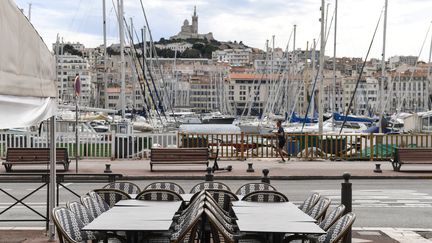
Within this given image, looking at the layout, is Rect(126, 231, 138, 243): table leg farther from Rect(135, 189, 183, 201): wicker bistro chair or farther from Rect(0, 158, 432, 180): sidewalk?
Rect(0, 158, 432, 180): sidewalk

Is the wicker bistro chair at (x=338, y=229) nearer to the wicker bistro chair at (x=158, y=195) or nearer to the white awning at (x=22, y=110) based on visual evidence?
the wicker bistro chair at (x=158, y=195)

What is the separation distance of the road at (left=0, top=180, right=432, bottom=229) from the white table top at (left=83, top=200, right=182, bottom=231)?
501cm

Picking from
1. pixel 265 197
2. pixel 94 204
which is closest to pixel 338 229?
pixel 265 197

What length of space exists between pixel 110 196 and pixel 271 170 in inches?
595

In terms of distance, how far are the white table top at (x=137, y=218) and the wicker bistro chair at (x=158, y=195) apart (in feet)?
1.37

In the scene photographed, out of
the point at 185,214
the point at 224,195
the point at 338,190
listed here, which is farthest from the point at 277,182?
the point at 185,214

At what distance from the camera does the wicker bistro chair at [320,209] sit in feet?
30.5

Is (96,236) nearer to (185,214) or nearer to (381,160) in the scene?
(185,214)

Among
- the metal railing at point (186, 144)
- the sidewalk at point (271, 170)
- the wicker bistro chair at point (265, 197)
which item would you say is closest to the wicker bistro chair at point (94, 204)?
the wicker bistro chair at point (265, 197)

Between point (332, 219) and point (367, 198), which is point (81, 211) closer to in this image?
point (332, 219)

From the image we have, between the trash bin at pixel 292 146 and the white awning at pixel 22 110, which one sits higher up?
the white awning at pixel 22 110

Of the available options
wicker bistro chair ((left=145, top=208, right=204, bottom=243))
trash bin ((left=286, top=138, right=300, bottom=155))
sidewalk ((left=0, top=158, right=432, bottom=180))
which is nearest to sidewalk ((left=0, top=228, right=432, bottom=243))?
wicker bistro chair ((left=145, top=208, right=204, bottom=243))

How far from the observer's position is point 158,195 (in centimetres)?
1015

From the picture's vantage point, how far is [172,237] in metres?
8.34
